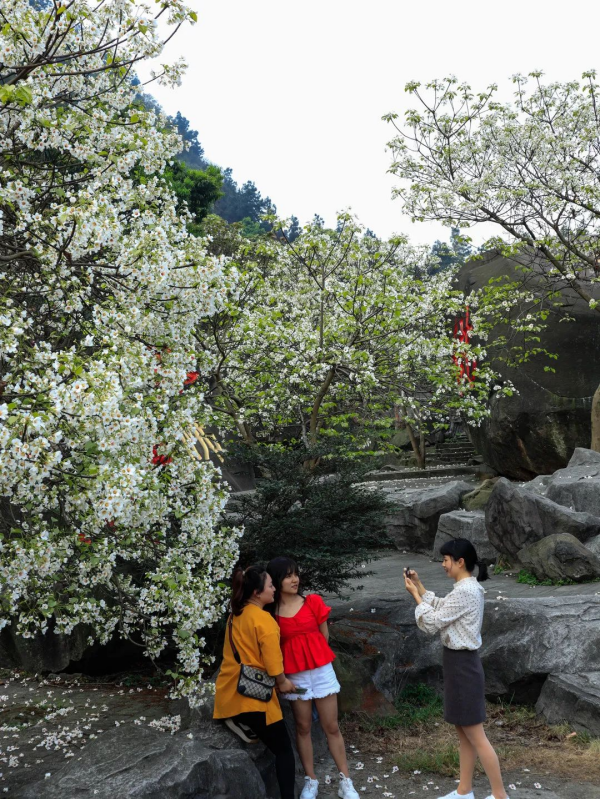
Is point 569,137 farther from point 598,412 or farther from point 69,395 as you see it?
point 69,395

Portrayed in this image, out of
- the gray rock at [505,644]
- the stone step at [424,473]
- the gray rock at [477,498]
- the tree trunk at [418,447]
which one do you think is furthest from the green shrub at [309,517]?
the tree trunk at [418,447]

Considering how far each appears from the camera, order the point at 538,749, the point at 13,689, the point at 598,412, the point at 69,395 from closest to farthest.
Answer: the point at 69,395 < the point at 538,749 < the point at 13,689 < the point at 598,412

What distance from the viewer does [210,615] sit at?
533 cm

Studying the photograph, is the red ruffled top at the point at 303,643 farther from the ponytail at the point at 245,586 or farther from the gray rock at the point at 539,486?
the gray rock at the point at 539,486

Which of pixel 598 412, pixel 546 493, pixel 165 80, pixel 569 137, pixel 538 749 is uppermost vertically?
pixel 569 137

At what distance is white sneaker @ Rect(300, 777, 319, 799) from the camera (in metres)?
5.04

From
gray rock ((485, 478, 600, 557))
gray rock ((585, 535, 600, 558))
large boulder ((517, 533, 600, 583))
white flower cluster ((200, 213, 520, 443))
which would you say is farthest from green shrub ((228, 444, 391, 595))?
gray rock ((585, 535, 600, 558))

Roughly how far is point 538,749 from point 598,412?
10.9 metres

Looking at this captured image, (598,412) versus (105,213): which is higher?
(105,213)

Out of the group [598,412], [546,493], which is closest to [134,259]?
[546,493]

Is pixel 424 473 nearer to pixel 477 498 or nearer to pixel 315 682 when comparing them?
pixel 477 498

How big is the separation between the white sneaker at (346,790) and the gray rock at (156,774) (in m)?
0.65

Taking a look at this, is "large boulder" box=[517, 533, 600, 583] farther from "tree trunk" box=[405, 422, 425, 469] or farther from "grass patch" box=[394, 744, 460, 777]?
"tree trunk" box=[405, 422, 425, 469]

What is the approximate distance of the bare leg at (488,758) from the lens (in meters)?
4.48
